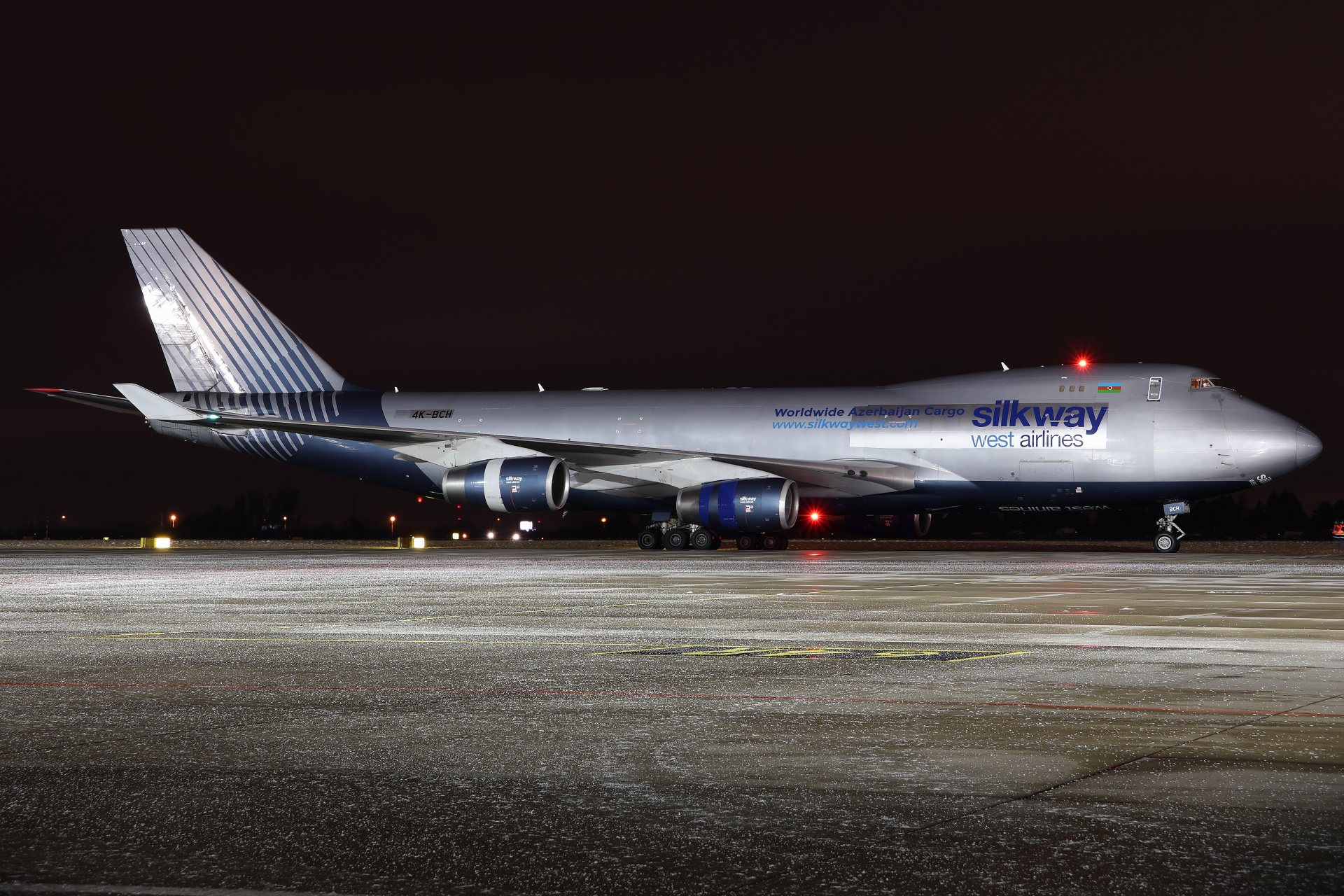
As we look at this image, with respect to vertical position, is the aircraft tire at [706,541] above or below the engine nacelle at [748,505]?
below

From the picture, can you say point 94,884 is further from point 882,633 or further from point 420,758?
point 882,633

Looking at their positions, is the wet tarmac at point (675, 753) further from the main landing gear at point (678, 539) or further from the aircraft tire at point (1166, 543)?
the main landing gear at point (678, 539)

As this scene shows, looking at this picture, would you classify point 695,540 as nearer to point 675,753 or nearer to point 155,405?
point 155,405

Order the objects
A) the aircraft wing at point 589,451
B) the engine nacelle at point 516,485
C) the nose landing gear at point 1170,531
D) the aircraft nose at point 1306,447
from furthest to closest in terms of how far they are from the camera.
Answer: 1. the engine nacelle at point 516,485
2. the aircraft wing at point 589,451
3. the nose landing gear at point 1170,531
4. the aircraft nose at point 1306,447

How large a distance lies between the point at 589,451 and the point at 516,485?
2.05 meters

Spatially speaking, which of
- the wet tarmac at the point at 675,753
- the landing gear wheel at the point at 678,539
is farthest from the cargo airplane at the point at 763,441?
the wet tarmac at the point at 675,753

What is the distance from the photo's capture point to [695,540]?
3656 centimetres

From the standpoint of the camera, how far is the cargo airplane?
3262 cm

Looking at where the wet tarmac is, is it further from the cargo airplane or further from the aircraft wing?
the aircraft wing

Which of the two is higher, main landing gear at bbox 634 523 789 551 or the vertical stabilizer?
the vertical stabilizer

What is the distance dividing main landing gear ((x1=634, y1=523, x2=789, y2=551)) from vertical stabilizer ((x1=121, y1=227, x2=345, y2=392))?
1193cm

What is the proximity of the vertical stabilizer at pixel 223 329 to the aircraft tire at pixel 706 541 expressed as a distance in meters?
13.5

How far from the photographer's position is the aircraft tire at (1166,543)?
111ft

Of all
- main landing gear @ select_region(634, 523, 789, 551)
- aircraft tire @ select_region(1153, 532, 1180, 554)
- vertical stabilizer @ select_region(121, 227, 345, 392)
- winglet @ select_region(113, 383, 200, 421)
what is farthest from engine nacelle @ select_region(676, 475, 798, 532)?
vertical stabilizer @ select_region(121, 227, 345, 392)
